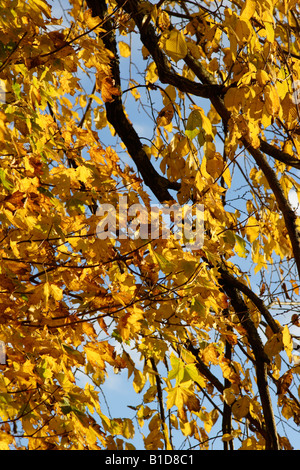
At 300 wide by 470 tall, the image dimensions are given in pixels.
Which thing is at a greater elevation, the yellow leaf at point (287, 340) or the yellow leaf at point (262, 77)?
the yellow leaf at point (262, 77)

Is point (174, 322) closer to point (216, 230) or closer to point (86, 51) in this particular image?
point (216, 230)

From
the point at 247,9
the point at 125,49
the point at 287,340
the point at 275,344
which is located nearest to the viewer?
the point at 247,9

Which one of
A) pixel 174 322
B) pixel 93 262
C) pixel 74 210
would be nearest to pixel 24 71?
pixel 74 210

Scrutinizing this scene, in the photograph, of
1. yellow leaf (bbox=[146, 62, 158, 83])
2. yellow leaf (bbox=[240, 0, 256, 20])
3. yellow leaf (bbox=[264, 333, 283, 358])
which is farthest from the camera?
yellow leaf (bbox=[146, 62, 158, 83])

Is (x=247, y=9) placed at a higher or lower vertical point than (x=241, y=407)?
higher

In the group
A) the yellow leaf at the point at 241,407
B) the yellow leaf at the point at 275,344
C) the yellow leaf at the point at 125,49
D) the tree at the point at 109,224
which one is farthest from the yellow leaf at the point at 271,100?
the yellow leaf at the point at 241,407

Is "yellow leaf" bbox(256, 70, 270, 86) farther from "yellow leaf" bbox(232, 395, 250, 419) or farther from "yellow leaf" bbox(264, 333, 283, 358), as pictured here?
"yellow leaf" bbox(232, 395, 250, 419)

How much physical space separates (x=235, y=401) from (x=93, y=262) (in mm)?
1147

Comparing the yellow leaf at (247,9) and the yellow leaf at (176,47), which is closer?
the yellow leaf at (247,9)

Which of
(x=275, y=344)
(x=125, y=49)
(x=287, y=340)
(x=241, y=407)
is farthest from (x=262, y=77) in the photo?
(x=241, y=407)

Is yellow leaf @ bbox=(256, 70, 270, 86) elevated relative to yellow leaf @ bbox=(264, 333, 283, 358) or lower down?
elevated

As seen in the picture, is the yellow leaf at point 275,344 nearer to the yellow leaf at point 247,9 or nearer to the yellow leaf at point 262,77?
the yellow leaf at point 262,77

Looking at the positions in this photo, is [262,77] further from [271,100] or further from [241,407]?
[241,407]

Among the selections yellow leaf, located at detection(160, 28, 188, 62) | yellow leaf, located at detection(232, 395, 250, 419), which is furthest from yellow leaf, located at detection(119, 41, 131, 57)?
yellow leaf, located at detection(232, 395, 250, 419)
